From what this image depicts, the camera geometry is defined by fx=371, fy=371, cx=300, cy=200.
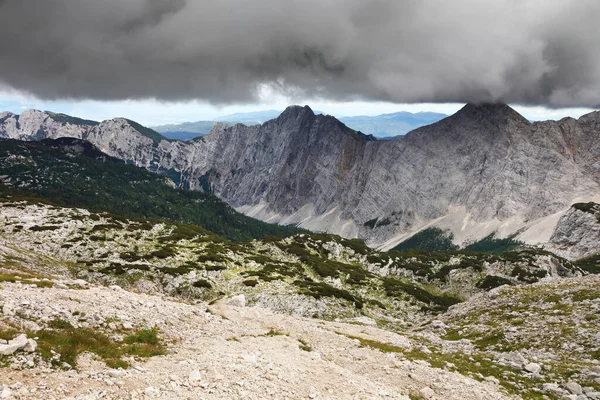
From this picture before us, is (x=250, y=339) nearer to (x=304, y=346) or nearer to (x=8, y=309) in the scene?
(x=304, y=346)

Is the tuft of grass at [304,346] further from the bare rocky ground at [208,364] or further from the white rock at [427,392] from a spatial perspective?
the white rock at [427,392]

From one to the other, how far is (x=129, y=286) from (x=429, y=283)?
10574 centimetres

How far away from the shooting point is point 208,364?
18.3 metres

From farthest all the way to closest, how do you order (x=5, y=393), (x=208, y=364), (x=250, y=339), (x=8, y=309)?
(x=250, y=339) < (x=8, y=309) < (x=208, y=364) < (x=5, y=393)

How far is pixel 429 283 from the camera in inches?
5453

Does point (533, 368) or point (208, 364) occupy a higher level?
point (208, 364)

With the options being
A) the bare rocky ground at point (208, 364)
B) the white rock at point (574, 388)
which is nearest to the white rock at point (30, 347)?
the bare rocky ground at point (208, 364)

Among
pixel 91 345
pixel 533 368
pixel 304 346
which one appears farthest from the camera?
pixel 533 368

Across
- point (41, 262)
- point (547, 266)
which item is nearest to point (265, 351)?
point (41, 262)

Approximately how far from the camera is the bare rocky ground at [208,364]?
1412cm

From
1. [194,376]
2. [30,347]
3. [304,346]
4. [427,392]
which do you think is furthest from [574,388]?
[30,347]

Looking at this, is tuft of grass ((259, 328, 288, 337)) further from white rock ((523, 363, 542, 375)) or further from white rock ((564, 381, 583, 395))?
white rock ((564, 381, 583, 395))

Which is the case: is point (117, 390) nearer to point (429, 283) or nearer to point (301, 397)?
point (301, 397)

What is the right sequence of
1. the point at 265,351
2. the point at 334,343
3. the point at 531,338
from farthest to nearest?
the point at 531,338
the point at 334,343
the point at 265,351
